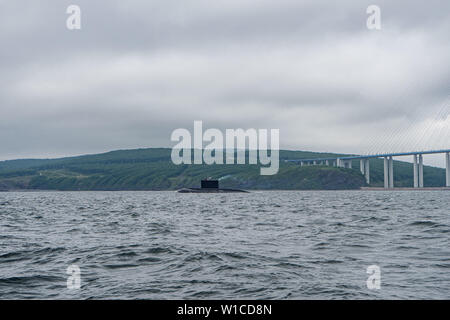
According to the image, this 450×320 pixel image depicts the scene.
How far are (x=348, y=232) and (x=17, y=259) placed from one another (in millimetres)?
Answer: 21262

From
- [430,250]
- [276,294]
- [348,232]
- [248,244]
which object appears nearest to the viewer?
[276,294]

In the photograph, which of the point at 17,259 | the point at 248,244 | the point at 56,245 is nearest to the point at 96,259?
the point at 17,259

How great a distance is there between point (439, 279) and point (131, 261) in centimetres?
1278

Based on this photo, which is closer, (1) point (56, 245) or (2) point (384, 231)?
(1) point (56, 245)

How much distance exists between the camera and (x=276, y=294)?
14789 millimetres

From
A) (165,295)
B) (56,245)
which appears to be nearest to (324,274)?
(165,295)

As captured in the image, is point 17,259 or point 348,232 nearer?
point 17,259

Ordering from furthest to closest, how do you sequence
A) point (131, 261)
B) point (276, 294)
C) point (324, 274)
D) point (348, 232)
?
1. point (348, 232)
2. point (131, 261)
3. point (324, 274)
4. point (276, 294)

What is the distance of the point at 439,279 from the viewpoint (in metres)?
16.5

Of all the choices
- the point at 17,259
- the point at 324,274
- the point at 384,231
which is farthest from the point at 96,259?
the point at 384,231

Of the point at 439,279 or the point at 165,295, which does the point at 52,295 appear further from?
the point at 439,279

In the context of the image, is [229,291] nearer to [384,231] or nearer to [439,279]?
[439,279]
